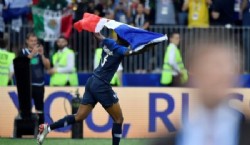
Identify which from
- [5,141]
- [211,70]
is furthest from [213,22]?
[211,70]

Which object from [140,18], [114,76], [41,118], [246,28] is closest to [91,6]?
[140,18]

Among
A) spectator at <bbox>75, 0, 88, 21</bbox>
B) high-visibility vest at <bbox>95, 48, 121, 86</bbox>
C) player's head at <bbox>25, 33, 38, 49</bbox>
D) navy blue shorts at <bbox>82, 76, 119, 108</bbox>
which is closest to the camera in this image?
navy blue shorts at <bbox>82, 76, 119, 108</bbox>

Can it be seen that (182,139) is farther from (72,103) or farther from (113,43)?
(72,103)

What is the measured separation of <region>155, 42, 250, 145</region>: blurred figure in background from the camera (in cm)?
504

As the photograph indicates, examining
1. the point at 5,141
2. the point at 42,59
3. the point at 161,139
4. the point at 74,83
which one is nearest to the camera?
the point at 161,139

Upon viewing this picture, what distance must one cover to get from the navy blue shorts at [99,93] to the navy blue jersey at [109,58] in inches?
3.9

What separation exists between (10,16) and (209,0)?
484 centimetres

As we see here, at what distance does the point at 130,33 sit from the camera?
51.8 feet

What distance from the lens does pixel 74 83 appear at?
22.0m

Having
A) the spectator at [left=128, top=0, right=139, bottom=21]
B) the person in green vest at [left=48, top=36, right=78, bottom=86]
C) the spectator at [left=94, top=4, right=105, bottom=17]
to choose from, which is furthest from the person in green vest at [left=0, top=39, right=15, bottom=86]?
the spectator at [left=128, top=0, right=139, bottom=21]

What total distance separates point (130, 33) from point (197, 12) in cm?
738

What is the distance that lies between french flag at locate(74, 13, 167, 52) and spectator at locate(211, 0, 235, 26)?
6.90 metres

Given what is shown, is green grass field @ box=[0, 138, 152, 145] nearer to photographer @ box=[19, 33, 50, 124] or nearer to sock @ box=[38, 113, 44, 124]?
sock @ box=[38, 113, 44, 124]

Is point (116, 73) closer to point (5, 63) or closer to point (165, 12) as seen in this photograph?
point (165, 12)
